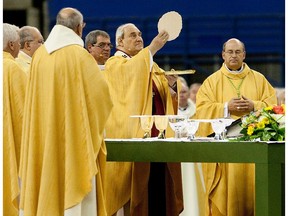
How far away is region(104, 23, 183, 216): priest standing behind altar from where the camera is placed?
866cm

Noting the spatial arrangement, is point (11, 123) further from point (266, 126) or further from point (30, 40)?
point (266, 126)

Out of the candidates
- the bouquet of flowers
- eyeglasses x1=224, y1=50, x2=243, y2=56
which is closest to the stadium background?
eyeglasses x1=224, y1=50, x2=243, y2=56

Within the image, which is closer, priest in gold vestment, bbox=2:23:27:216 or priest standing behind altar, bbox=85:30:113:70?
priest in gold vestment, bbox=2:23:27:216

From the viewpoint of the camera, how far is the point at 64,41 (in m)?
7.80

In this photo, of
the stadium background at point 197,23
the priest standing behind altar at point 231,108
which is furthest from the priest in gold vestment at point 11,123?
the stadium background at point 197,23

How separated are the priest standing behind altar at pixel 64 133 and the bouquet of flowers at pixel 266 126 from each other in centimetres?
95

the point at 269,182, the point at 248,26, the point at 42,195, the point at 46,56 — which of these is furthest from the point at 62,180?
the point at 248,26

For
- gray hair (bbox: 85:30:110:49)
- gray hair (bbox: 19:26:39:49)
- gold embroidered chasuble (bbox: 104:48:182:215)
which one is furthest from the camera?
gray hair (bbox: 85:30:110:49)

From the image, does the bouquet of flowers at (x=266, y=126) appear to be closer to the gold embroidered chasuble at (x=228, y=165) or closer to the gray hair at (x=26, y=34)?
the gold embroidered chasuble at (x=228, y=165)

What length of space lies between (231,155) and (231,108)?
5.20ft

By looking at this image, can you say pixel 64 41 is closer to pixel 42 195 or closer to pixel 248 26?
pixel 42 195

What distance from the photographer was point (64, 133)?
304 inches

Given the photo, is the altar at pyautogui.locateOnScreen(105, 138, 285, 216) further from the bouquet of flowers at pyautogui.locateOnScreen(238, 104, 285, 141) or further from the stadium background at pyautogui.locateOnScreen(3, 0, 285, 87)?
the stadium background at pyautogui.locateOnScreen(3, 0, 285, 87)

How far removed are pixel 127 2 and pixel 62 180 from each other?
428 inches
